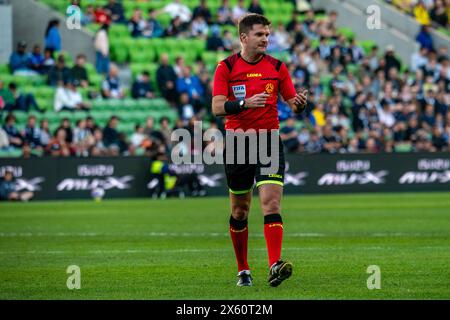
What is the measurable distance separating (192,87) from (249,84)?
21.7 meters

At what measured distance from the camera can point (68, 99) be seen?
31203 millimetres

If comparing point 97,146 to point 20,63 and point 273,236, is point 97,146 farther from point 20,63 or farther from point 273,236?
point 273,236

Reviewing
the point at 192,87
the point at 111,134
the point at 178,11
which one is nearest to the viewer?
the point at 111,134

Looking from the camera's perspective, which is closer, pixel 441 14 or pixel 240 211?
pixel 240 211

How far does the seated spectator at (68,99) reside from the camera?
30.9 meters

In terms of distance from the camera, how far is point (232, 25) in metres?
36.9

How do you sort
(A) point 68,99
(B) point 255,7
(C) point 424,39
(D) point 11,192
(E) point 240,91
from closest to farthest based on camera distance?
1. (E) point 240,91
2. (D) point 11,192
3. (A) point 68,99
4. (B) point 255,7
5. (C) point 424,39

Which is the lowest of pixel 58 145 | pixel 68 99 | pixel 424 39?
pixel 58 145

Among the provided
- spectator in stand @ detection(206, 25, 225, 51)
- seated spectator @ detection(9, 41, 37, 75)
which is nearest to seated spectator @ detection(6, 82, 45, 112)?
seated spectator @ detection(9, 41, 37, 75)

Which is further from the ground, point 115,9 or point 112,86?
point 115,9

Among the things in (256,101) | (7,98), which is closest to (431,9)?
→ (7,98)

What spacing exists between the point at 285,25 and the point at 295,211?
50.0 ft

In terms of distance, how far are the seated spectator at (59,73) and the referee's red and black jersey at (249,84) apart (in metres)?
19.8

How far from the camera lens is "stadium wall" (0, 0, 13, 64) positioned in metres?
32.4
